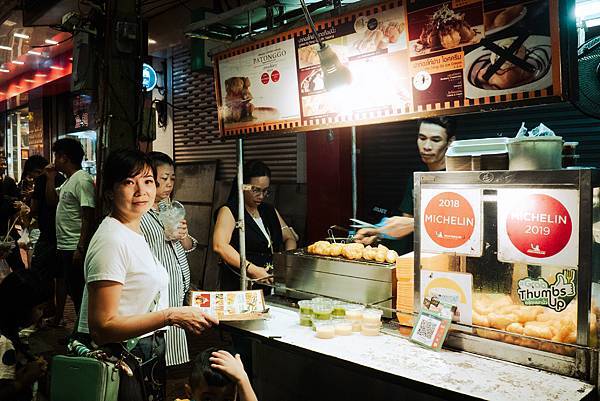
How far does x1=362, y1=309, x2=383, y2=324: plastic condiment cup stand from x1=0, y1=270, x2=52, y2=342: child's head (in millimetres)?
2160

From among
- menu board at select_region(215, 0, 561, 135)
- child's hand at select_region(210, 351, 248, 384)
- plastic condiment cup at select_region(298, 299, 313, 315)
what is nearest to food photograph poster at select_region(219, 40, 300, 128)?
menu board at select_region(215, 0, 561, 135)

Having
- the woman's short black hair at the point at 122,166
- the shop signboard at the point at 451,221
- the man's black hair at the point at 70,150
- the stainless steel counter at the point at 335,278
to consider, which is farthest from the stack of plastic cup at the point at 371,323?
the man's black hair at the point at 70,150

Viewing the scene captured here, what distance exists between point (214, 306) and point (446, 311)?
1429mm

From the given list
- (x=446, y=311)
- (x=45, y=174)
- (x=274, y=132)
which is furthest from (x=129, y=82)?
(x=446, y=311)

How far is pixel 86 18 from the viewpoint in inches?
239

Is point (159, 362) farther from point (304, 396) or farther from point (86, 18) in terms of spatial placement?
point (86, 18)

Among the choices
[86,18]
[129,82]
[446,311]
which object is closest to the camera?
[446,311]

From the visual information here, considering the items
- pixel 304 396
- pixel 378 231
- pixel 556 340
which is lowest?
pixel 304 396

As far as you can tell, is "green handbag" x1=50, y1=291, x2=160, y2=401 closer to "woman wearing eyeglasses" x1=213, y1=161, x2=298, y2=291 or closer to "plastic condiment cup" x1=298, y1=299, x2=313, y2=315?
"plastic condiment cup" x1=298, y1=299, x2=313, y2=315

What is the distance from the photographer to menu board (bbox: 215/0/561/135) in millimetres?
2176

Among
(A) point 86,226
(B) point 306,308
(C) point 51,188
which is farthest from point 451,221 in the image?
(C) point 51,188

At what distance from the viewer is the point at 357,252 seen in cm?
333

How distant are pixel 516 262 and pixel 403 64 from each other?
1.19m

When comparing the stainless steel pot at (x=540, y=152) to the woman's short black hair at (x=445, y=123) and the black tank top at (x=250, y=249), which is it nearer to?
the woman's short black hair at (x=445, y=123)
